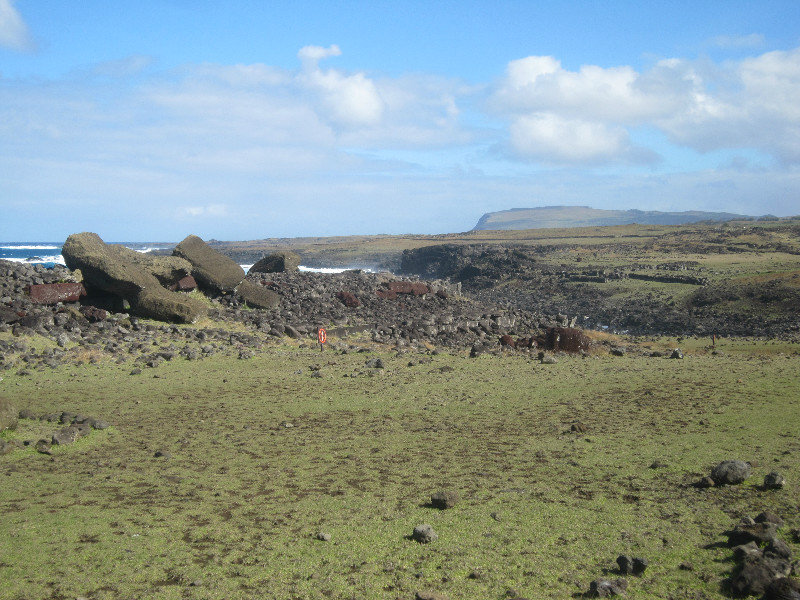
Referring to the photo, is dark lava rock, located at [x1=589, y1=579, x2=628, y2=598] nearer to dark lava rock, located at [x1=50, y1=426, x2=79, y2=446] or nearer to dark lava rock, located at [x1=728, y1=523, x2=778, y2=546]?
dark lava rock, located at [x1=728, y1=523, x2=778, y2=546]

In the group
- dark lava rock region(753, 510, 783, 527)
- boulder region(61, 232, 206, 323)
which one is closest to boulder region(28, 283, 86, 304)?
boulder region(61, 232, 206, 323)

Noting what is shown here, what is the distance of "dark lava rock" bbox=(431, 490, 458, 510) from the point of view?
650cm

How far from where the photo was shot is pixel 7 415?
927cm

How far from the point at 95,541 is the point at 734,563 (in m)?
5.73

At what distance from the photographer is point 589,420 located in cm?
1042

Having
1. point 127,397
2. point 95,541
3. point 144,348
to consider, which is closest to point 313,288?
point 144,348

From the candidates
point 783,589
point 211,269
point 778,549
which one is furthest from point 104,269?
point 783,589

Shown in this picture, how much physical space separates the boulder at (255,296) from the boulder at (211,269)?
0.31 m

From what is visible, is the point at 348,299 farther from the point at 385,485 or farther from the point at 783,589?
the point at 783,589

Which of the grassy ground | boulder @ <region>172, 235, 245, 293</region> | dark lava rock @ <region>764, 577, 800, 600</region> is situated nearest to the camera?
dark lava rock @ <region>764, 577, 800, 600</region>

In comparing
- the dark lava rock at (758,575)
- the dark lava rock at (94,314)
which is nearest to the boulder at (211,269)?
the dark lava rock at (94,314)

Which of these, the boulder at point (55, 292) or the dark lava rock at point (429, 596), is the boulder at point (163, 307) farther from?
the dark lava rock at point (429, 596)

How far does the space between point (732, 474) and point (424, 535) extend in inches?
145

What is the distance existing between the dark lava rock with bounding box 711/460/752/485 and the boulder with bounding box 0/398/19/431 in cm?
1002
